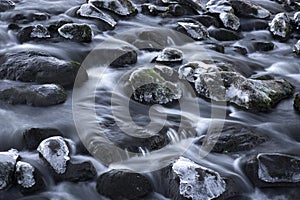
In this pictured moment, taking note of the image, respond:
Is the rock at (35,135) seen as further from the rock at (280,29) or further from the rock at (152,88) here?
the rock at (280,29)

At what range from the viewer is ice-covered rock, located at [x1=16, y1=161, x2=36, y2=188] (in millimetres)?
4613

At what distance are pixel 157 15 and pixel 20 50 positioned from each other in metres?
3.57

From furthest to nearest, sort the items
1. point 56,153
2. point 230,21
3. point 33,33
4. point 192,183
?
point 230,21, point 33,33, point 56,153, point 192,183

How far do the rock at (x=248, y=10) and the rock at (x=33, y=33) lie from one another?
4521mm

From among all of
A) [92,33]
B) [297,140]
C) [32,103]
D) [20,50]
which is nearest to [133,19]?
[92,33]

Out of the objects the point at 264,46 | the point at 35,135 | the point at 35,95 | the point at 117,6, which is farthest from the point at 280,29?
the point at 35,135

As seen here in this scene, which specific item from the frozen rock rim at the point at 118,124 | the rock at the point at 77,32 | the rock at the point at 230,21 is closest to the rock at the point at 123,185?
the frozen rock rim at the point at 118,124

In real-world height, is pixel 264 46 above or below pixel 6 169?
below

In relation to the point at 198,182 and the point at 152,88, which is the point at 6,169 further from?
the point at 152,88

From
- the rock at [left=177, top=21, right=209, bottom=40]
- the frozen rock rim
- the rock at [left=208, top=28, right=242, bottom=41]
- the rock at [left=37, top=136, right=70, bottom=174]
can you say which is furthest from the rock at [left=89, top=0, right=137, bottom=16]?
the rock at [left=37, top=136, right=70, bottom=174]

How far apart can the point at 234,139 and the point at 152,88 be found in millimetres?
1474

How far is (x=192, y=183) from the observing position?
4.56 m

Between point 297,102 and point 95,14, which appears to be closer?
point 297,102

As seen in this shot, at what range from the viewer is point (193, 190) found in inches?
179
